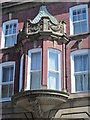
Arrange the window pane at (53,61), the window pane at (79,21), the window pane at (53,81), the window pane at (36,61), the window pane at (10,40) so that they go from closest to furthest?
the window pane at (53,81) < the window pane at (53,61) < the window pane at (36,61) < the window pane at (79,21) < the window pane at (10,40)

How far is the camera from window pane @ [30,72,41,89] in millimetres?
15084

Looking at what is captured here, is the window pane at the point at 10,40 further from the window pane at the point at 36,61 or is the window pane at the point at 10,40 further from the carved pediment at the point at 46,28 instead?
the window pane at the point at 36,61

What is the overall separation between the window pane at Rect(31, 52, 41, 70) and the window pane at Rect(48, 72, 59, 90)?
0.86 meters

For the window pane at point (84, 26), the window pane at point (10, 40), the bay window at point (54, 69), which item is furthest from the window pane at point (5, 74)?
the window pane at point (84, 26)

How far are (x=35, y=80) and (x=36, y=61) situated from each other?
1.08 meters

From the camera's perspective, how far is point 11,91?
16.8 meters

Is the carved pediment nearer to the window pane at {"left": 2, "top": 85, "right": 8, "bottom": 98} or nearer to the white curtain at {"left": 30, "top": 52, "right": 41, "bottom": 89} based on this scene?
the white curtain at {"left": 30, "top": 52, "right": 41, "bottom": 89}

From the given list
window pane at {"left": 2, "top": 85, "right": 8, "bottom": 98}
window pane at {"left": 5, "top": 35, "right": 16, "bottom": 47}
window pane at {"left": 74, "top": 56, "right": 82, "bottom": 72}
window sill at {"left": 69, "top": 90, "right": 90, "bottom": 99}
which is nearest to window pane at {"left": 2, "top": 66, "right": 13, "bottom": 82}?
window pane at {"left": 2, "top": 85, "right": 8, "bottom": 98}

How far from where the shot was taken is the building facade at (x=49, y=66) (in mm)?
14570

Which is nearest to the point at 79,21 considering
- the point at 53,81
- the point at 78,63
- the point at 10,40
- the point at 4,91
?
the point at 78,63

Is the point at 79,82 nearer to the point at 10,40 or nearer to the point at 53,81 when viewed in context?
the point at 53,81

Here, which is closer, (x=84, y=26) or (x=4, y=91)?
(x=84, y=26)

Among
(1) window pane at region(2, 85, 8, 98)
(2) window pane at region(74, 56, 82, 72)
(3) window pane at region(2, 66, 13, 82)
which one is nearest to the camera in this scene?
(2) window pane at region(74, 56, 82, 72)

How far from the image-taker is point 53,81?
1518cm
